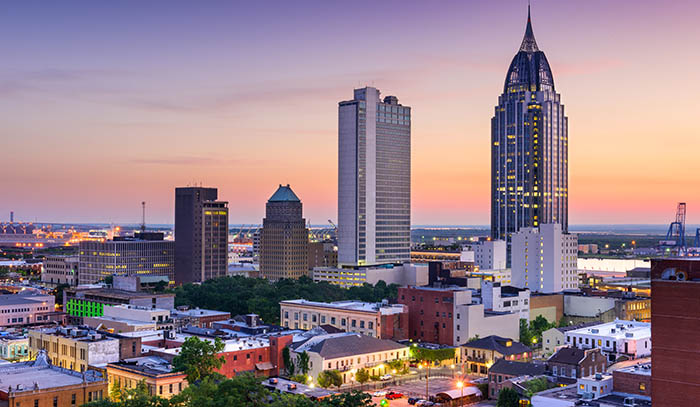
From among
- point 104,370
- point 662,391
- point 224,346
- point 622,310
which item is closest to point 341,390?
point 224,346

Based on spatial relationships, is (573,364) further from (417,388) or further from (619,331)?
(619,331)

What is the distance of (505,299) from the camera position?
151375mm

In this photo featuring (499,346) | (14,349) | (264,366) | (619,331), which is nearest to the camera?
(264,366)

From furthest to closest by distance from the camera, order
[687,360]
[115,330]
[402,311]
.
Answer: [402,311] → [115,330] → [687,360]

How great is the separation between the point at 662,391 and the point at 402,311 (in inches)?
3374

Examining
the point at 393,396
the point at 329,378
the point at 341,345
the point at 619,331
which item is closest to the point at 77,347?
the point at 329,378

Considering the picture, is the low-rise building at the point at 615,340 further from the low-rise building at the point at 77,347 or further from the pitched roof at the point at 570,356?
the low-rise building at the point at 77,347

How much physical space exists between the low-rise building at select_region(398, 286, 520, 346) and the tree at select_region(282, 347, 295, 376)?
35820mm

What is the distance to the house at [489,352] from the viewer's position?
386ft

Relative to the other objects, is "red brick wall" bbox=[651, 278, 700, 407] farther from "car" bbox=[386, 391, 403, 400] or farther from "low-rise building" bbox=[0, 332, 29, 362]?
"low-rise building" bbox=[0, 332, 29, 362]

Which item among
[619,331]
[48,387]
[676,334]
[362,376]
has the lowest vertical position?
[362,376]

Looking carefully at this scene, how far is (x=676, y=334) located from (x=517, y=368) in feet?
156

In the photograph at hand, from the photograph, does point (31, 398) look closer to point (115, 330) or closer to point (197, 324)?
point (115, 330)

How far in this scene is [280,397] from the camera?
7319 cm
